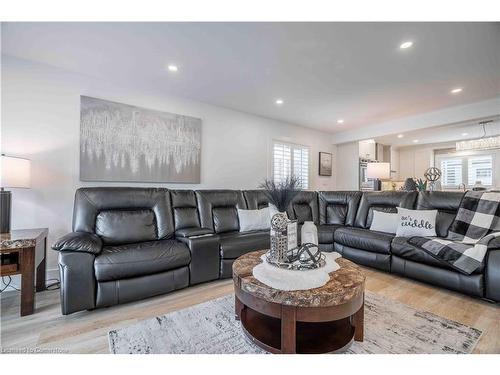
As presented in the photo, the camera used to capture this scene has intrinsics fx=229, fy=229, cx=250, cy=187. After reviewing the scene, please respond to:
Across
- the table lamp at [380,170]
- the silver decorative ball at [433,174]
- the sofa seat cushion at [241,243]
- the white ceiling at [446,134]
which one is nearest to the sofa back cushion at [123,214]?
the sofa seat cushion at [241,243]

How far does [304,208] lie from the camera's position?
153 inches

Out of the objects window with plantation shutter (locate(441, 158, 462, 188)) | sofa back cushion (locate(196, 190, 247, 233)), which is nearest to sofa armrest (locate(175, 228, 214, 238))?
sofa back cushion (locate(196, 190, 247, 233))

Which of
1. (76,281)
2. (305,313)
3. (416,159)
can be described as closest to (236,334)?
(305,313)

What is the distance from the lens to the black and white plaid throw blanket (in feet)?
6.90

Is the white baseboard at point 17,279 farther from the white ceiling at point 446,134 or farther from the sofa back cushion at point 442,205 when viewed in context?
the white ceiling at point 446,134

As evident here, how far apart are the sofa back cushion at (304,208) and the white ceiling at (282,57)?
158 cm

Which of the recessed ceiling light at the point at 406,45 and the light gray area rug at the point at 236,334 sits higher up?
the recessed ceiling light at the point at 406,45

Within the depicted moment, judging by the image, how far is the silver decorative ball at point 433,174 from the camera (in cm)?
347

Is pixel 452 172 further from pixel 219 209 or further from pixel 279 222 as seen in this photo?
pixel 279 222

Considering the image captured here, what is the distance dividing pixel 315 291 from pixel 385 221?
2.39 metres

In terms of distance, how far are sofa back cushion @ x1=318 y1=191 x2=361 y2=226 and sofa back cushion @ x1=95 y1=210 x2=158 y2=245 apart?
2703 mm

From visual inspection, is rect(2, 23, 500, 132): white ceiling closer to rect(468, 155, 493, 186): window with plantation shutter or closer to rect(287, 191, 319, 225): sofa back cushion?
rect(287, 191, 319, 225): sofa back cushion

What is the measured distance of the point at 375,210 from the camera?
3361 mm
